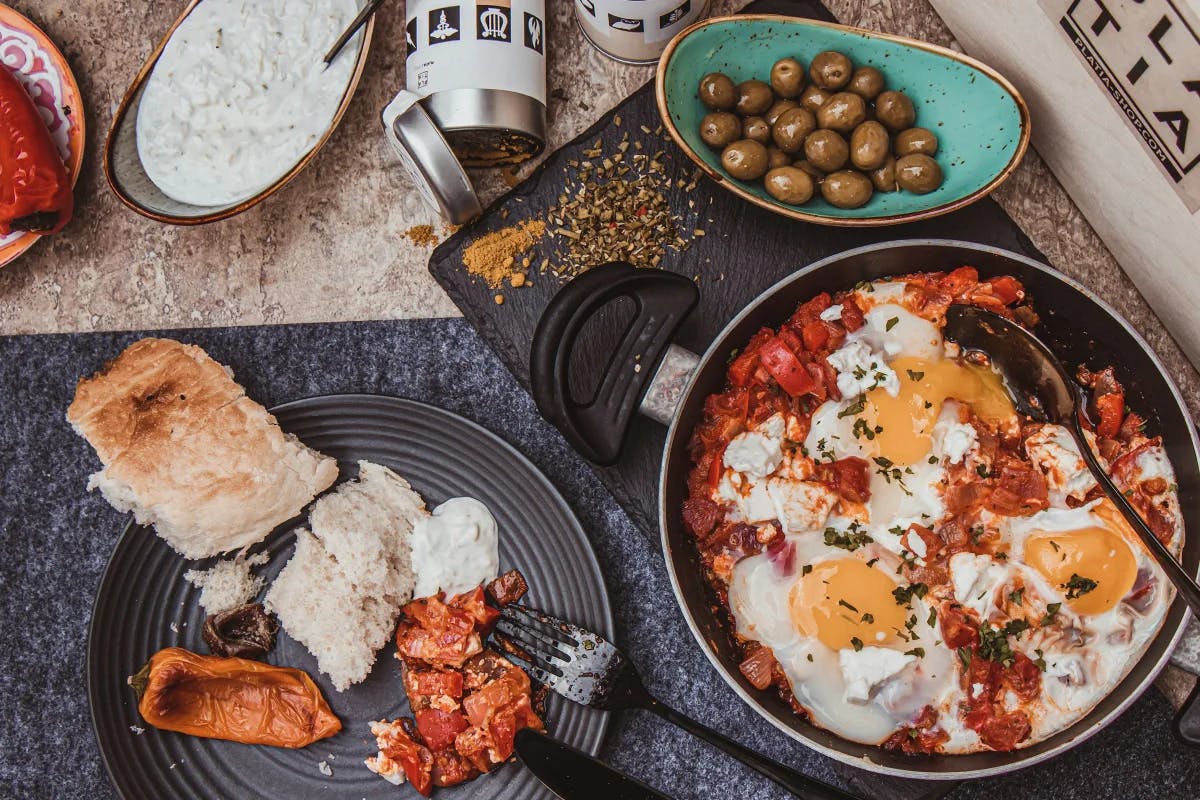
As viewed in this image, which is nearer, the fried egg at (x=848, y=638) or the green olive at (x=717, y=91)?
the fried egg at (x=848, y=638)

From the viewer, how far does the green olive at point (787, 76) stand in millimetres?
2385

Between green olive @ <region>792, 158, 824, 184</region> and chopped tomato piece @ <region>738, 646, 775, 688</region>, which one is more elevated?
green olive @ <region>792, 158, 824, 184</region>

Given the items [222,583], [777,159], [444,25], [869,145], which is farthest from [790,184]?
[222,583]

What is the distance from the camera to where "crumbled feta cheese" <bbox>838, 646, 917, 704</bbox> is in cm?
221

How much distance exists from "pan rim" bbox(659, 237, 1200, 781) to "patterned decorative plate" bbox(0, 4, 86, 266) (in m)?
2.07

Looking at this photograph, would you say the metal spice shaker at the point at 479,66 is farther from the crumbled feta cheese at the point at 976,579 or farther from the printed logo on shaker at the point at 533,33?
the crumbled feta cheese at the point at 976,579

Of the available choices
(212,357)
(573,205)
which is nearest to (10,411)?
(212,357)

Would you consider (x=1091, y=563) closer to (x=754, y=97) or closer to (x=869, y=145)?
(x=869, y=145)

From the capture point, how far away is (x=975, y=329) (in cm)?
230

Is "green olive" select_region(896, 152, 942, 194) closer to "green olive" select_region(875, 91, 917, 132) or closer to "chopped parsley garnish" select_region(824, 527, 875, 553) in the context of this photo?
"green olive" select_region(875, 91, 917, 132)

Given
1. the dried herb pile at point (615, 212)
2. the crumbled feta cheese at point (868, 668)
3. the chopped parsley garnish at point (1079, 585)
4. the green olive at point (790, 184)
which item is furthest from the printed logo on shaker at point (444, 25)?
the chopped parsley garnish at point (1079, 585)

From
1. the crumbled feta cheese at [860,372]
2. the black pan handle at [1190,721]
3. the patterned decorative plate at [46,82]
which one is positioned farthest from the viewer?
the patterned decorative plate at [46,82]

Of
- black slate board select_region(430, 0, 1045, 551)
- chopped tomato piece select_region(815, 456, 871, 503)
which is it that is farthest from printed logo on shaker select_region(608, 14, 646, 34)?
chopped tomato piece select_region(815, 456, 871, 503)

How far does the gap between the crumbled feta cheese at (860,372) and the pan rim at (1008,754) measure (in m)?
0.24
